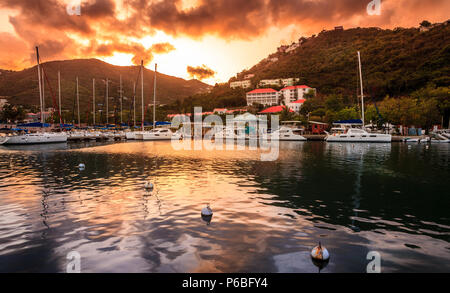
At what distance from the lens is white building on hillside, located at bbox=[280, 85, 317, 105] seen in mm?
133750

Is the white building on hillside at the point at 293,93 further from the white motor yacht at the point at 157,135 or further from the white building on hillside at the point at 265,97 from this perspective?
the white motor yacht at the point at 157,135

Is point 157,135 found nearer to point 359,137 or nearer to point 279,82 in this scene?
point 359,137

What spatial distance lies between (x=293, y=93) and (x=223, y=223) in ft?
446

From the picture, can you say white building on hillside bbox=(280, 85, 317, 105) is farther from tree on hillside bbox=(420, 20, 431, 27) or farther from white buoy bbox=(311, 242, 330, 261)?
white buoy bbox=(311, 242, 330, 261)

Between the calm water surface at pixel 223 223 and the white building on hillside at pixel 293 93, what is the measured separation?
123 metres

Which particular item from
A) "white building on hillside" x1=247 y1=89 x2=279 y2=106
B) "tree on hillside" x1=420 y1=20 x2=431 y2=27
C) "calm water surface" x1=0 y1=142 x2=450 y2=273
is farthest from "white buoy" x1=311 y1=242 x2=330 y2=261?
"tree on hillside" x1=420 y1=20 x2=431 y2=27

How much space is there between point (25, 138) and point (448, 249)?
5472cm

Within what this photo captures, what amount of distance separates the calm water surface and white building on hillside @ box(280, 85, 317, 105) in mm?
122691

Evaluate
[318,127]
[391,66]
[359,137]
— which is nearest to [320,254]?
[359,137]

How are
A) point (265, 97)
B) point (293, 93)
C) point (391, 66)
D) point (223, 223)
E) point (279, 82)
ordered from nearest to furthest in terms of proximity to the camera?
point (223, 223) < point (391, 66) < point (293, 93) < point (265, 97) < point (279, 82)

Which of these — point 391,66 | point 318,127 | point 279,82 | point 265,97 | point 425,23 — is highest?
point 425,23

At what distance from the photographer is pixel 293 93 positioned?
13725 cm
